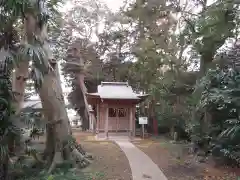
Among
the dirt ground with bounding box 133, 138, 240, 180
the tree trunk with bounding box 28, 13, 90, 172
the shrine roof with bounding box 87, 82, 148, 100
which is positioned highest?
the shrine roof with bounding box 87, 82, 148, 100

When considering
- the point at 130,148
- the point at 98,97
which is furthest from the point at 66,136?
the point at 98,97

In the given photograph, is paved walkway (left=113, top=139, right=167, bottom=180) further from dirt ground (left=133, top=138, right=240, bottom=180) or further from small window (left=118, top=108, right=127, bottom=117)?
small window (left=118, top=108, right=127, bottom=117)

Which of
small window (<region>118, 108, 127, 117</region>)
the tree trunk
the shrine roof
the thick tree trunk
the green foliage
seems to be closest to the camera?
the green foliage

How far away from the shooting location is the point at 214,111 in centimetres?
958

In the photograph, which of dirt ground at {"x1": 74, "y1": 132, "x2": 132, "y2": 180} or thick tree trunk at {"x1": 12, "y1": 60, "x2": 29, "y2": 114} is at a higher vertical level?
thick tree trunk at {"x1": 12, "y1": 60, "x2": 29, "y2": 114}

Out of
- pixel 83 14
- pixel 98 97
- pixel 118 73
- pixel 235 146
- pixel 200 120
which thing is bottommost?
pixel 235 146

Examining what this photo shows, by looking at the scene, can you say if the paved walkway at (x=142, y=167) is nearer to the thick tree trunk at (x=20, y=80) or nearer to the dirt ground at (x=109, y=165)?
the dirt ground at (x=109, y=165)

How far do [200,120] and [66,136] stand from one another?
18.1 feet

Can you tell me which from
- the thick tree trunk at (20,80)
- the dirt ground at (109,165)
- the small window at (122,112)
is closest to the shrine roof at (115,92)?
the small window at (122,112)

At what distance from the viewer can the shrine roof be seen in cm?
1609

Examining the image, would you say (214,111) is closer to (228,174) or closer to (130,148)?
(228,174)

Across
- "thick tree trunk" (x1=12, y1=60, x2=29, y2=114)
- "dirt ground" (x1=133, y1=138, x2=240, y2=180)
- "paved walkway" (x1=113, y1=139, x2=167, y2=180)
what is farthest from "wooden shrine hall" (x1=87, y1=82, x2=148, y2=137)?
"thick tree trunk" (x1=12, y1=60, x2=29, y2=114)

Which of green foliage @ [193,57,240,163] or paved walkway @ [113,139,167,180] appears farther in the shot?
green foliage @ [193,57,240,163]

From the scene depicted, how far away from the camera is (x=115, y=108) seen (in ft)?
55.7
